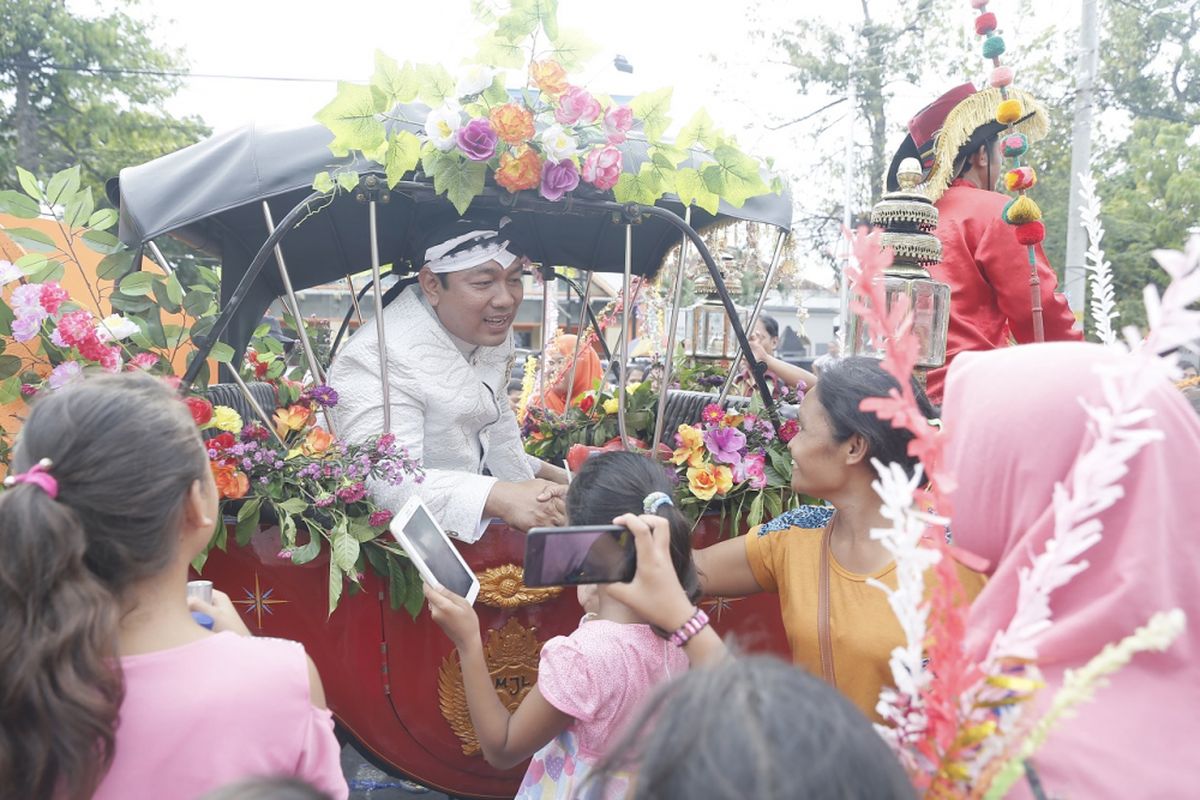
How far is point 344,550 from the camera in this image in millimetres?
2305

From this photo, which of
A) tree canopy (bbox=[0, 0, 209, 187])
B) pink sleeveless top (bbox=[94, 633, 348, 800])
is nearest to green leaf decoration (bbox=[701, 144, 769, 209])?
pink sleeveless top (bbox=[94, 633, 348, 800])

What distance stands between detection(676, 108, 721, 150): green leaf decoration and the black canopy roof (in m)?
0.14

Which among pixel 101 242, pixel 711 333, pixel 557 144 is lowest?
pixel 711 333

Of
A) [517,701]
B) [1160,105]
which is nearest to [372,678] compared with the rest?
[517,701]

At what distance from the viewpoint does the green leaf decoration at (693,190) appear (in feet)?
8.66

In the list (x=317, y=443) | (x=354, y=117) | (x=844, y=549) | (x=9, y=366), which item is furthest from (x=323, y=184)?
(x=844, y=549)

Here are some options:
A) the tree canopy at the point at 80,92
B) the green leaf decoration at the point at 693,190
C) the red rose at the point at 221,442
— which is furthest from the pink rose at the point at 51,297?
the tree canopy at the point at 80,92

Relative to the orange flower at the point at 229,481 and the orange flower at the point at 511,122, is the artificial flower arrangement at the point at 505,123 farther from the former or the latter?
the orange flower at the point at 229,481

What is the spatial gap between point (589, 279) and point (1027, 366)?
2.86 meters

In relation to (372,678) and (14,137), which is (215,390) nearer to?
(372,678)

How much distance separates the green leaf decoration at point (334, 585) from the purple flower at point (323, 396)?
1.54ft

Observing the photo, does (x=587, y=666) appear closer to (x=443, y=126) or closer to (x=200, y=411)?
(x=200, y=411)

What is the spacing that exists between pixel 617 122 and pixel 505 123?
12.0 inches

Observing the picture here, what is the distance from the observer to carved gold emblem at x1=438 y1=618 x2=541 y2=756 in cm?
252
